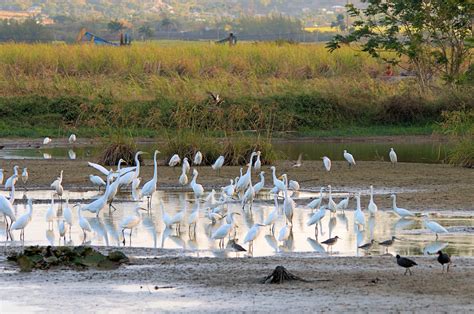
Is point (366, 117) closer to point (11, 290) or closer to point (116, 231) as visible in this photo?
Answer: point (116, 231)

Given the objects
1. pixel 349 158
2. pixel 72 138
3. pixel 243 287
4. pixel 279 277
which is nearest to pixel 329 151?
pixel 349 158

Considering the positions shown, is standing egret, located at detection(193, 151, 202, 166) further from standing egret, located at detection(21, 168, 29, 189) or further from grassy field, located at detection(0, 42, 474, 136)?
grassy field, located at detection(0, 42, 474, 136)

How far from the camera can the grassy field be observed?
34938 mm

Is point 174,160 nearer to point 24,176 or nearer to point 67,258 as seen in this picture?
point 24,176

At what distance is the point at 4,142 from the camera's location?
108 feet

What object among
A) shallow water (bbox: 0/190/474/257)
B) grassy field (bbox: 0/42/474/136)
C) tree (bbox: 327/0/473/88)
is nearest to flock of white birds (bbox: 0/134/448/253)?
shallow water (bbox: 0/190/474/257)

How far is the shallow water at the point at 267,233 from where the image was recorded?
46.8 ft

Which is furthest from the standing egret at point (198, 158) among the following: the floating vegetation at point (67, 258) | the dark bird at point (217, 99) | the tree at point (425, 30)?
the tree at point (425, 30)

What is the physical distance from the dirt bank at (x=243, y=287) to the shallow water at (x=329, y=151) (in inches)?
594

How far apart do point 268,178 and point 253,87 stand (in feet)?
53.8

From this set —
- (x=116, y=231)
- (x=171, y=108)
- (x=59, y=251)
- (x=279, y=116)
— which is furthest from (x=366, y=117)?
(x=59, y=251)

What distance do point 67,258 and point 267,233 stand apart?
4.16 metres

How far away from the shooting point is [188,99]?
3547 centimetres

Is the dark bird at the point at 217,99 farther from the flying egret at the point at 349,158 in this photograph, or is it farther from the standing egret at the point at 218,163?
the standing egret at the point at 218,163
